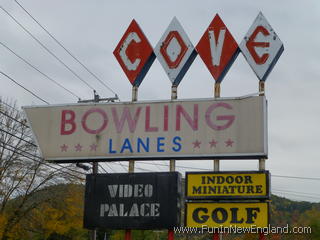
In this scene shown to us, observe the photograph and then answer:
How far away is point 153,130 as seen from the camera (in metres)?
13.3

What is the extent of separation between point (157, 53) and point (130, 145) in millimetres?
2519

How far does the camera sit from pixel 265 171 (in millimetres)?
12344

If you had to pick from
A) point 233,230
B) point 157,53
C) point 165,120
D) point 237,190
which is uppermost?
point 157,53

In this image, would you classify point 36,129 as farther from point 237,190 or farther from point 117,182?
point 237,190

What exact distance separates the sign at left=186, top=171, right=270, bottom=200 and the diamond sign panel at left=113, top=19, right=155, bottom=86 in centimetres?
319

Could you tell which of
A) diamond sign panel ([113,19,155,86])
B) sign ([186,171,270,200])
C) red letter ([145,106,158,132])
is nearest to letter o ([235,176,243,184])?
sign ([186,171,270,200])

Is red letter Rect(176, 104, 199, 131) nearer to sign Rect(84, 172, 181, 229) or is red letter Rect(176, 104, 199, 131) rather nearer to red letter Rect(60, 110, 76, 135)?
sign Rect(84, 172, 181, 229)

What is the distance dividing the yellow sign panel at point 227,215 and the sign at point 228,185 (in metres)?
0.20

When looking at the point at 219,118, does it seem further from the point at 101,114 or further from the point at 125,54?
the point at 125,54

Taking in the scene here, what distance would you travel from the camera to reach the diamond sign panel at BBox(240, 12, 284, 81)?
13203mm

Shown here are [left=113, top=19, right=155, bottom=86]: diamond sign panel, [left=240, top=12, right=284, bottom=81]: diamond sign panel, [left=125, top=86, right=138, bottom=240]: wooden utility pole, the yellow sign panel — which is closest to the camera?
the yellow sign panel

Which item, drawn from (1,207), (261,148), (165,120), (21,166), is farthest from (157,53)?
(1,207)

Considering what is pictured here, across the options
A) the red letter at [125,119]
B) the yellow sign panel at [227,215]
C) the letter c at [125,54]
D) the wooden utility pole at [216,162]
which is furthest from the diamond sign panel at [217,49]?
the yellow sign panel at [227,215]

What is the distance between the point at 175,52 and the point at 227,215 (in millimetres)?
4342
